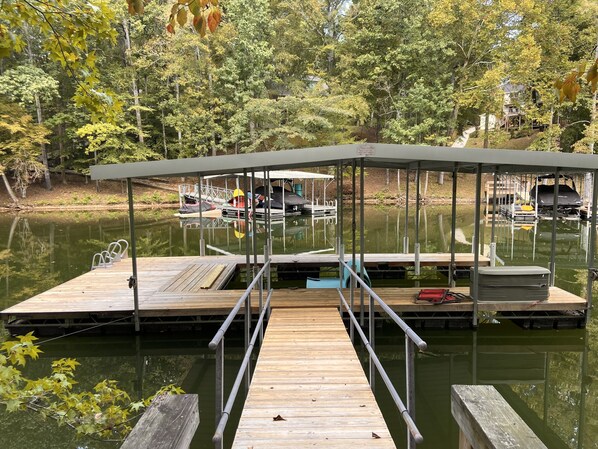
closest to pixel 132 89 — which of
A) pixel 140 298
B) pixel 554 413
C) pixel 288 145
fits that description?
pixel 288 145

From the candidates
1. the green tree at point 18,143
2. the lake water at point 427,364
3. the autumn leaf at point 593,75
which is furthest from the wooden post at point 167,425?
the green tree at point 18,143

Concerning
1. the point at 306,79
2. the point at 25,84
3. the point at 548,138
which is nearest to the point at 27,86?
the point at 25,84

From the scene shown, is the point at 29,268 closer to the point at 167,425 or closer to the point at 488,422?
the point at 167,425

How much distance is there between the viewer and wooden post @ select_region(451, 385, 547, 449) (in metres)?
1.19

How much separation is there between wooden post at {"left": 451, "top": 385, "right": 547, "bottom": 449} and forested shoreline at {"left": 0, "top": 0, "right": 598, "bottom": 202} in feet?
78.5

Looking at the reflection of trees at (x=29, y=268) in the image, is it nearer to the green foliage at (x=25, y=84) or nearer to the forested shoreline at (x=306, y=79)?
the forested shoreline at (x=306, y=79)

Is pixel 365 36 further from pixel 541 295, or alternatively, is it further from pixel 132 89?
pixel 541 295

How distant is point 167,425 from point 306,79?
34.1 m

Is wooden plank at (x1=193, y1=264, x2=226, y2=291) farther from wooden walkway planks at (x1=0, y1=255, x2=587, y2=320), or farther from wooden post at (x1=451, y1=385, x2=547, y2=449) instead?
wooden post at (x1=451, y1=385, x2=547, y2=449)

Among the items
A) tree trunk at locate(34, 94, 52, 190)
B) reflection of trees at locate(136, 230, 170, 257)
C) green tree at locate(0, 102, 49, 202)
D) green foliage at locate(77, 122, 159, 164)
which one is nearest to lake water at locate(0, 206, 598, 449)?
reflection of trees at locate(136, 230, 170, 257)

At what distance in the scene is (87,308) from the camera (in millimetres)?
6902

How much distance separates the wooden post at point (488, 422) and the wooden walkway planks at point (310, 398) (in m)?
1.67

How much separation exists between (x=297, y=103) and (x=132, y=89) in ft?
43.8

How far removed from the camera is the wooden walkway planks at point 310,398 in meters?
3.01
